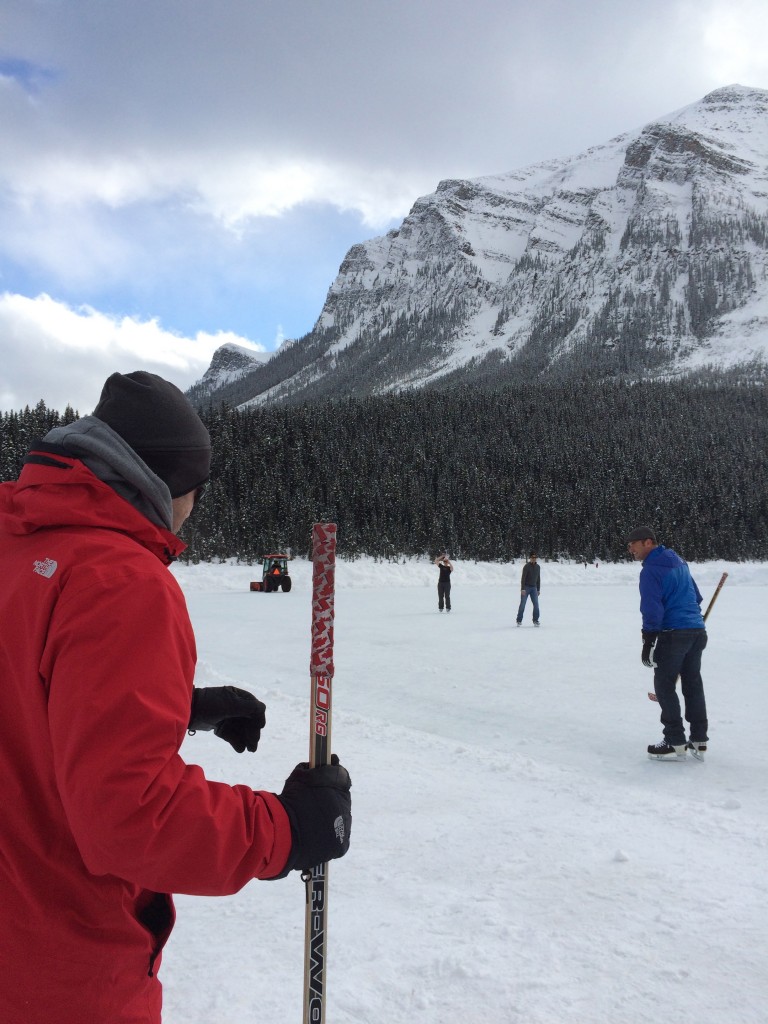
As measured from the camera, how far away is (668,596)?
6.18 meters

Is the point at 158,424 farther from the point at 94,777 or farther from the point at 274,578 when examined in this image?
the point at 274,578

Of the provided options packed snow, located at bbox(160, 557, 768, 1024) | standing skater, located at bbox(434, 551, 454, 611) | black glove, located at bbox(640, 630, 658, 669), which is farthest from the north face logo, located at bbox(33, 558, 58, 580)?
standing skater, located at bbox(434, 551, 454, 611)

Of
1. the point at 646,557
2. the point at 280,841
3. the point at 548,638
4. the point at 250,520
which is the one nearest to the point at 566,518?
the point at 250,520

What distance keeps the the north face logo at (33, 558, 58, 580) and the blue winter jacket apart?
5601 millimetres

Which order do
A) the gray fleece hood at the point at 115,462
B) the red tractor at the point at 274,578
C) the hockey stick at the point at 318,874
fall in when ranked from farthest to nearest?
the red tractor at the point at 274,578, the hockey stick at the point at 318,874, the gray fleece hood at the point at 115,462

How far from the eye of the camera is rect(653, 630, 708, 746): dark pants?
5.96 metres

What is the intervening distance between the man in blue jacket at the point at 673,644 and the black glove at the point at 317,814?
5.00 metres

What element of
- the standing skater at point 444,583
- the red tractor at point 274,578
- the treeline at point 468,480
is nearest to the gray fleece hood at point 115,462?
the standing skater at point 444,583

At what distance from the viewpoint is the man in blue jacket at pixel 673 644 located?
19.5ft

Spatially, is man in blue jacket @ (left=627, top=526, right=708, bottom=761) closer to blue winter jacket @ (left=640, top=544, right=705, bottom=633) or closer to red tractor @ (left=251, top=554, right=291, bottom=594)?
blue winter jacket @ (left=640, top=544, right=705, bottom=633)

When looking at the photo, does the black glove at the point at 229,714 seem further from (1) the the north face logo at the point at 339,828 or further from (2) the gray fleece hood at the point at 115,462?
(2) the gray fleece hood at the point at 115,462

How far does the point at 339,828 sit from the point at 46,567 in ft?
2.57

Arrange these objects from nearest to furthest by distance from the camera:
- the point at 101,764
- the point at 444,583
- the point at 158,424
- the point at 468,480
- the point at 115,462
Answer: the point at 101,764
the point at 115,462
the point at 158,424
the point at 444,583
the point at 468,480

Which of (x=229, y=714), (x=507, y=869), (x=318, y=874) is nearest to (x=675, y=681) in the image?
(x=507, y=869)
